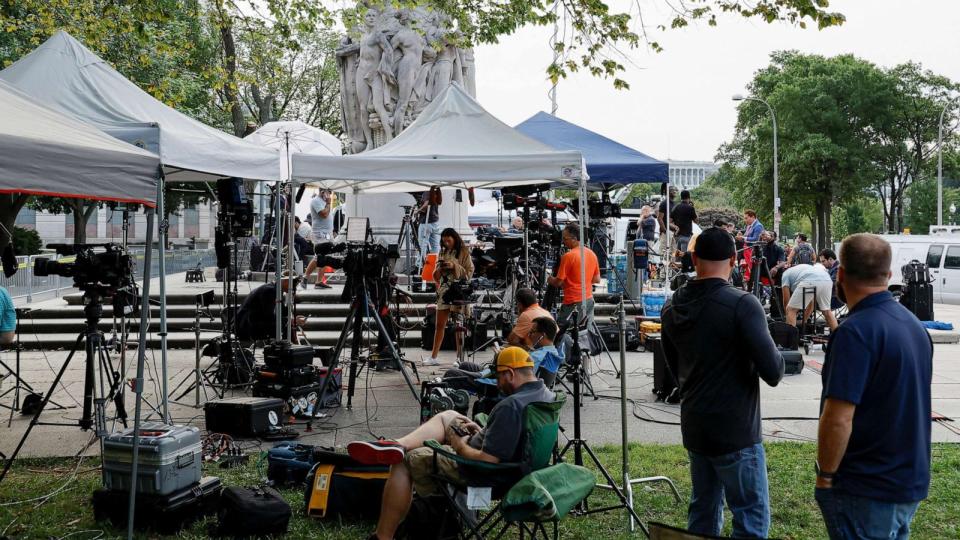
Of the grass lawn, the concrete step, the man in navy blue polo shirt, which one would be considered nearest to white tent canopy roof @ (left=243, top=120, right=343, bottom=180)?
the concrete step

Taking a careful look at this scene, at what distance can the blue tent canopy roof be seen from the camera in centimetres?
1220

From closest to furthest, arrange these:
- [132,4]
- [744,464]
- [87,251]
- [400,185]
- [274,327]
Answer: [744,464] < [87,251] < [274,327] < [132,4] < [400,185]

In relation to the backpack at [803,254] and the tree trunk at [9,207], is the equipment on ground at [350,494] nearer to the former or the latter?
the tree trunk at [9,207]

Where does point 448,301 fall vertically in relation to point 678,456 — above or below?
above

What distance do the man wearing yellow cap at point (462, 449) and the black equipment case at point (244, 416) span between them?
2.90 metres

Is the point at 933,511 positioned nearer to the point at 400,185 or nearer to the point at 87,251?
the point at 87,251

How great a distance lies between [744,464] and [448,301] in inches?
306

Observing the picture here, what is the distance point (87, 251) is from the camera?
688 centimetres

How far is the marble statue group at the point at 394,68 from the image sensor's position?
18.2 metres

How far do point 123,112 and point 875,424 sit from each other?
21.5 ft

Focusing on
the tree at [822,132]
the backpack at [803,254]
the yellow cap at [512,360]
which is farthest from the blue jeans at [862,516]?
the tree at [822,132]

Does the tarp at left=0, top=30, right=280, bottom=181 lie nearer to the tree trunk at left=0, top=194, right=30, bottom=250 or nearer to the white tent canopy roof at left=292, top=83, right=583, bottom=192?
the white tent canopy roof at left=292, top=83, right=583, bottom=192

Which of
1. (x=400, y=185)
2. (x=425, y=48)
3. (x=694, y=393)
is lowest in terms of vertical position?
(x=694, y=393)

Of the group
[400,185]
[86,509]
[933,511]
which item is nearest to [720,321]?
[933,511]
